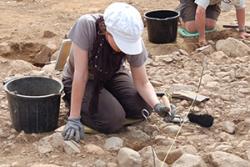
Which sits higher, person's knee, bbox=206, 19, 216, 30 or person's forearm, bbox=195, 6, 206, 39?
person's forearm, bbox=195, 6, 206, 39

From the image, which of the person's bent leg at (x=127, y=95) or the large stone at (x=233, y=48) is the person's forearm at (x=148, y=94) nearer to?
the person's bent leg at (x=127, y=95)

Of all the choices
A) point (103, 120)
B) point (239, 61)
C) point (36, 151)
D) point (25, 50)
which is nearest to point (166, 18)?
point (239, 61)

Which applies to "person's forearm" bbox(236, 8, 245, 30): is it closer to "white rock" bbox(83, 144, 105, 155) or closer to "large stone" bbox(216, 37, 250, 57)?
"large stone" bbox(216, 37, 250, 57)

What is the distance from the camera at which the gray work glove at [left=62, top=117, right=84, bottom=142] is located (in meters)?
3.80

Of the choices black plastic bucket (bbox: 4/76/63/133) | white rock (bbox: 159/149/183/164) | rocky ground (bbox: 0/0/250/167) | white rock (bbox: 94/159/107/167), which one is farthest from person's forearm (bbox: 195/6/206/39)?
white rock (bbox: 94/159/107/167)

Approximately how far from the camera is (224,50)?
19.1 ft

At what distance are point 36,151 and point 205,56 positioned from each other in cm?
249

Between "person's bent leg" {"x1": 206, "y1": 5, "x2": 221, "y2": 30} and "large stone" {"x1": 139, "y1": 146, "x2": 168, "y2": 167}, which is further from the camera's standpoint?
"person's bent leg" {"x1": 206, "y1": 5, "x2": 221, "y2": 30}

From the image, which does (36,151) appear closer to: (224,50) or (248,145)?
(248,145)

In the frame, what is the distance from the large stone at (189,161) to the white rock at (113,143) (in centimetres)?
44

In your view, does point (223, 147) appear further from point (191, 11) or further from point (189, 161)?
point (191, 11)

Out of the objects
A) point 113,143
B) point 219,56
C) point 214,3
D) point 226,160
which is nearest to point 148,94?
point 113,143

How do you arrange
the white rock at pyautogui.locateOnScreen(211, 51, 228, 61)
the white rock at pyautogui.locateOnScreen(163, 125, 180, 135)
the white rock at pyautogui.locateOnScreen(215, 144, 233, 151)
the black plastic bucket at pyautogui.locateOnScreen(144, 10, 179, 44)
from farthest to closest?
the black plastic bucket at pyautogui.locateOnScreen(144, 10, 179, 44) < the white rock at pyautogui.locateOnScreen(211, 51, 228, 61) < the white rock at pyautogui.locateOnScreen(163, 125, 180, 135) < the white rock at pyautogui.locateOnScreen(215, 144, 233, 151)

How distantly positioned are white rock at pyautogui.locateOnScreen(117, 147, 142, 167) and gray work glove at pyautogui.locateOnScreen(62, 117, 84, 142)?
359mm
